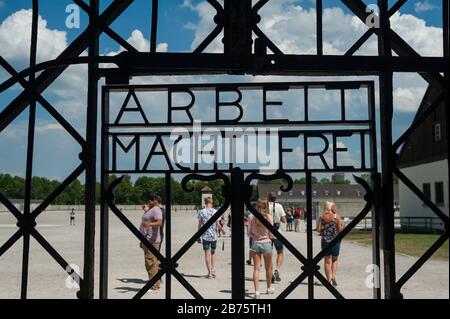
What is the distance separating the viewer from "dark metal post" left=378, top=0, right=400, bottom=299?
2961 mm

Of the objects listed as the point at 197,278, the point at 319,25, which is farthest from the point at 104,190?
the point at 197,278

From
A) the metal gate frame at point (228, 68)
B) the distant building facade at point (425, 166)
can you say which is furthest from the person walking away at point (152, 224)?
the distant building facade at point (425, 166)

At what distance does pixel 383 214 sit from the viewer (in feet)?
9.91

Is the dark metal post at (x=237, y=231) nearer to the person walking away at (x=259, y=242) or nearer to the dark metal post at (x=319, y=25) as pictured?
the dark metal post at (x=319, y=25)

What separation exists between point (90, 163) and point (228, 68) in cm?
110

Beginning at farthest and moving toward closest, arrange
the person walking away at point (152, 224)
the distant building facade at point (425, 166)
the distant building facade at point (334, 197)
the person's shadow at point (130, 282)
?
1. the distant building facade at point (334, 197)
2. the distant building facade at point (425, 166)
3. the person's shadow at point (130, 282)
4. the person walking away at point (152, 224)

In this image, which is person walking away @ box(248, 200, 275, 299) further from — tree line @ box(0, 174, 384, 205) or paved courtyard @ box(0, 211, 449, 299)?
tree line @ box(0, 174, 384, 205)

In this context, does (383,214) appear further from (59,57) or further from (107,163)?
(59,57)

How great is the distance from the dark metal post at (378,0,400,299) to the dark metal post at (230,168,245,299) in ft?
3.11

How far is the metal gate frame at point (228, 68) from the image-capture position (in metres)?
2.91

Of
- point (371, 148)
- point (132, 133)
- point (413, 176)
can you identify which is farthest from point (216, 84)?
point (413, 176)

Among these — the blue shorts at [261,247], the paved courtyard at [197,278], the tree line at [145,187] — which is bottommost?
the paved courtyard at [197,278]

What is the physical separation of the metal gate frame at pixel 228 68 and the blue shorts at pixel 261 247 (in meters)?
3.86
